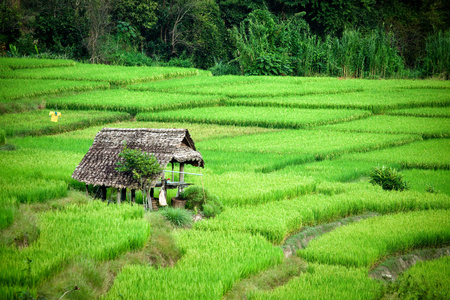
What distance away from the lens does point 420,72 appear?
103ft

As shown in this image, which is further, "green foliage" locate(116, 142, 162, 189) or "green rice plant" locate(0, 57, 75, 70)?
"green rice plant" locate(0, 57, 75, 70)

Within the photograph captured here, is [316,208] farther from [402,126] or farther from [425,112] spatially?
[425,112]

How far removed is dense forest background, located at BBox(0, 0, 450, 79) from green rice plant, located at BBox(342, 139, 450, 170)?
15.2 m

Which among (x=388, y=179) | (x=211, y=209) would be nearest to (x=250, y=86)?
(x=388, y=179)

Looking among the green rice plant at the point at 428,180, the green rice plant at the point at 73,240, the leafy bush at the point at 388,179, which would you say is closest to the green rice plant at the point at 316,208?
the leafy bush at the point at 388,179

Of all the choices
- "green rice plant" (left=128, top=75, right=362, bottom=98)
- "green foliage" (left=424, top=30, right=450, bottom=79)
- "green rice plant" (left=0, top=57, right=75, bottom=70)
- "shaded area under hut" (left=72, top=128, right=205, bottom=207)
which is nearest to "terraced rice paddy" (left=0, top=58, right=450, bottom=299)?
"shaded area under hut" (left=72, top=128, right=205, bottom=207)

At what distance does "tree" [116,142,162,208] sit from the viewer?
825 centimetres

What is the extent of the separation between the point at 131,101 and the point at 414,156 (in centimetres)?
1054

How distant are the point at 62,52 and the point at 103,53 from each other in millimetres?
2331

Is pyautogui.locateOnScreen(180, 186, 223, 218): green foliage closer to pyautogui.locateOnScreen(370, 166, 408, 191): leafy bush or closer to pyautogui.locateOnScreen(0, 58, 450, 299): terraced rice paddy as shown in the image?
pyautogui.locateOnScreen(0, 58, 450, 299): terraced rice paddy

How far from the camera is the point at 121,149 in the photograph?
352 inches

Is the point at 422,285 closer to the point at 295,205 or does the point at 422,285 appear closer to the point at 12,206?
the point at 295,205

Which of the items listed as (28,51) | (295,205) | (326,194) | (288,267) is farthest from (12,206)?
(28,51)

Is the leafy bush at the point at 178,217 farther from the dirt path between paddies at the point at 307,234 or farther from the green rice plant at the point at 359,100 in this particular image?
the green rice plant at the point at 359,100
